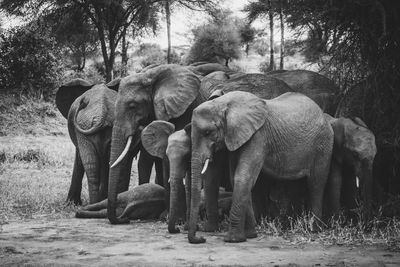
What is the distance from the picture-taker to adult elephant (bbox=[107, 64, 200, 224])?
29.7 feet

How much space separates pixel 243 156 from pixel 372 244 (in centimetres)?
157

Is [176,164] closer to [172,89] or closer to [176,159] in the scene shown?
[176,159]

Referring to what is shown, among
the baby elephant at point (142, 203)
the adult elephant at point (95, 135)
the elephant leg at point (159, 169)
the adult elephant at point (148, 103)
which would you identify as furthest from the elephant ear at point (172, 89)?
the elephant leg at point (159, 169)

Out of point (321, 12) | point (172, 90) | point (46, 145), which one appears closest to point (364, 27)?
point (321, 12)

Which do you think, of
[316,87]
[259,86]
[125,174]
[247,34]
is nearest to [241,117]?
[259,86]

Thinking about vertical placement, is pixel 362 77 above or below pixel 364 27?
below

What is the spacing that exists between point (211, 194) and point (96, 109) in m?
2.87

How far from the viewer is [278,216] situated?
8250mm

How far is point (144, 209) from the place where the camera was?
9117 millimetres

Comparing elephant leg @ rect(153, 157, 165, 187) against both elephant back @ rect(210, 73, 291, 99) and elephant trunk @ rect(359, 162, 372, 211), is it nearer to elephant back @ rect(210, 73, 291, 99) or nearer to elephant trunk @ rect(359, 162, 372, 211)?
elephant back @ rect(210, 73, 291, 99)

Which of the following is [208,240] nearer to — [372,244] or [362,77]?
[372,244]

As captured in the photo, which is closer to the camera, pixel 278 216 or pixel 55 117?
pixel 278 216

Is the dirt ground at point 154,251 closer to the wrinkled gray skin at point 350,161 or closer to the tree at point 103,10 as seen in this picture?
the wrinkled gray skin at point 350,161

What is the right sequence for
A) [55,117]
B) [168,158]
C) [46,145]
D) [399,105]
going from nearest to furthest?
[168,158], [399,105], [46,145], [55,117]
